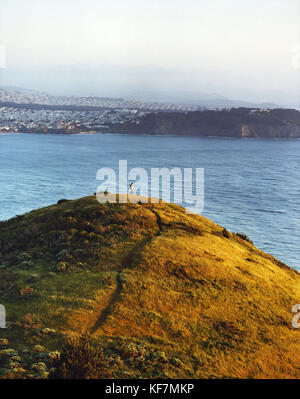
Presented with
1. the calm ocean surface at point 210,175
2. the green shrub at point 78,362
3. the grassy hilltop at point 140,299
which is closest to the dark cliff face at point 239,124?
the calm ocean surface at point 210,175

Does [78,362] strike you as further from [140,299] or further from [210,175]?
[210,175]

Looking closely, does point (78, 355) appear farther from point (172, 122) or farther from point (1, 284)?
point (172, 122)

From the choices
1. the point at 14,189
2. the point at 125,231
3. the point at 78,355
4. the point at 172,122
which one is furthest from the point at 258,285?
the point at 172,122

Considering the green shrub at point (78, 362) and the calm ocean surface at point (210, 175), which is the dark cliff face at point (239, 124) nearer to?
the calm ocean surface at point (210, 175)

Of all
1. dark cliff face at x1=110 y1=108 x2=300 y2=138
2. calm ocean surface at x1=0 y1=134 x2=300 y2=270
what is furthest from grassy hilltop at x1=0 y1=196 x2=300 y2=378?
dark cliff face at x1=110 y1=108 x2=300 y2=138

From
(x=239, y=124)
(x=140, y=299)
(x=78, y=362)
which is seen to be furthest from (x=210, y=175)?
(x=239, y=124)
